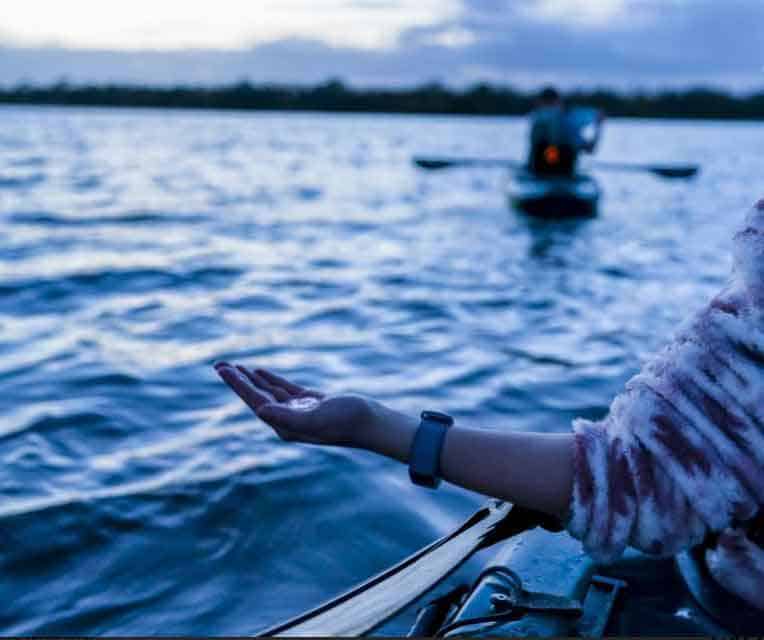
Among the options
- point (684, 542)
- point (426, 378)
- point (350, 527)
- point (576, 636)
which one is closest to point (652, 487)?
point (684, 542)

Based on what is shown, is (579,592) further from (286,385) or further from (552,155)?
(552,155)

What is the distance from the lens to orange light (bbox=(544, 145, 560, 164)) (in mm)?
15586

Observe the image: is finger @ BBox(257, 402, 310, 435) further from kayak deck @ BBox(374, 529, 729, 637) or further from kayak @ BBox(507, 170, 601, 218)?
kayak @ BBox(507, 170, 601, 218)

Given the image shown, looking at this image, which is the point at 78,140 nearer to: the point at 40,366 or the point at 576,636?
the point at 40,366

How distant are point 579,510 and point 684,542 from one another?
0.63 ft

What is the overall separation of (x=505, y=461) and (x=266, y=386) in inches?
21.5

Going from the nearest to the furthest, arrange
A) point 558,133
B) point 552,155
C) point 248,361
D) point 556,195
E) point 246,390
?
1. point 246,390
2. point 248,361
3. point 556,195
4. point 558,133
5. point 552,155

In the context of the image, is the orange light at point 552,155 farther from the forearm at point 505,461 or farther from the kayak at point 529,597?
the forearm at point 505,461

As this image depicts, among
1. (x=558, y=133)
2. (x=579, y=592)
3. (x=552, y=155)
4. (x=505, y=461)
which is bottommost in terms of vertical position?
(x=579, y=592)

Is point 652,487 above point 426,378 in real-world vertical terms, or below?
above

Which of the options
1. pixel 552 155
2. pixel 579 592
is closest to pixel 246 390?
pixel 579 592

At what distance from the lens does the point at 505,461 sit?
1724mm

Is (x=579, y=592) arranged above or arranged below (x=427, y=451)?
below

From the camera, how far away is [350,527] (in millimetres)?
4012
